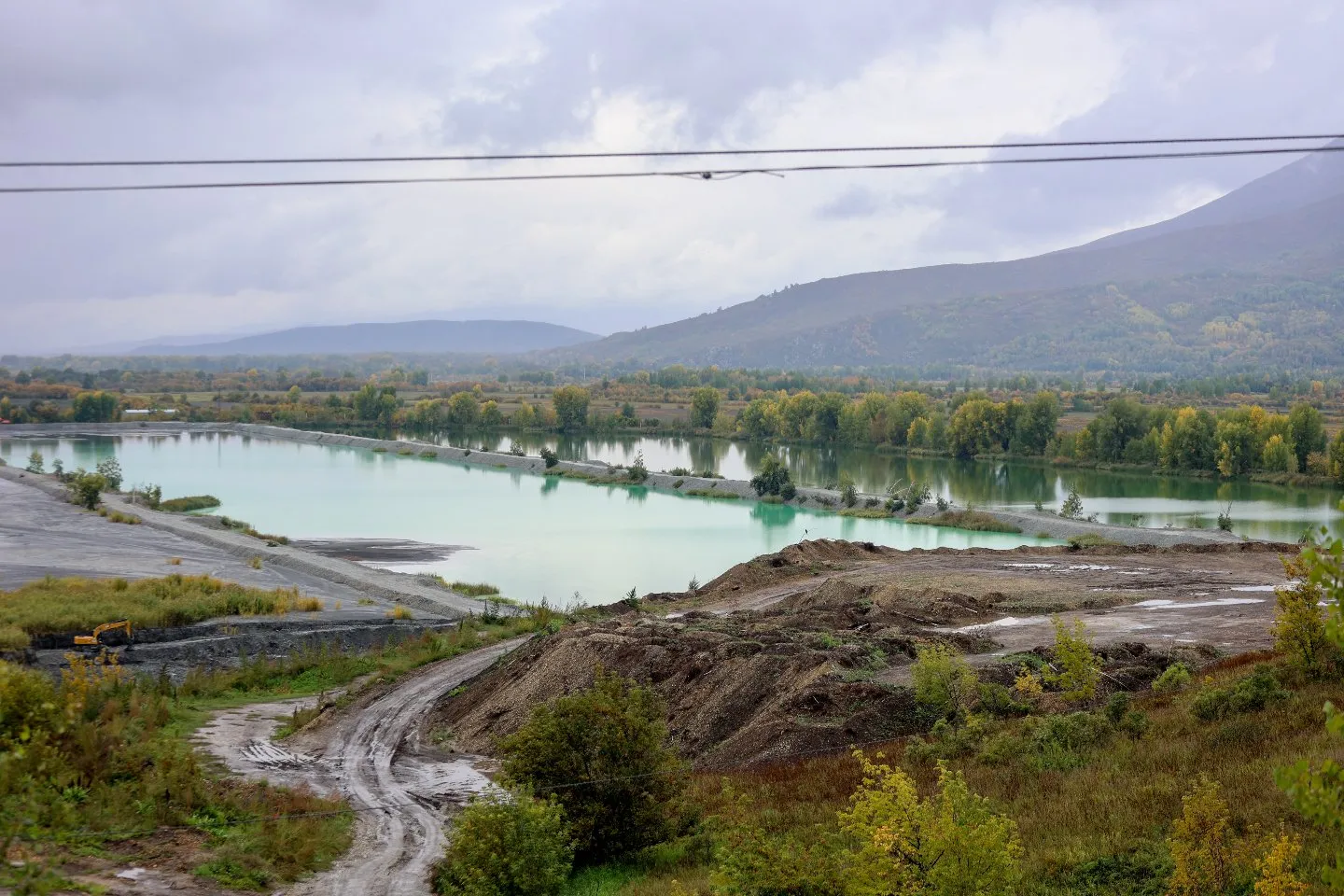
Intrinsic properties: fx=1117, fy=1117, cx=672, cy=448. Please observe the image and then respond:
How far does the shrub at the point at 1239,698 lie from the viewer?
1191 cm

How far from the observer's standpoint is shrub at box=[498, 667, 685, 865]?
11703mm

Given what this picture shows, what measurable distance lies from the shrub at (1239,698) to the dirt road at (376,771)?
27.5 ft

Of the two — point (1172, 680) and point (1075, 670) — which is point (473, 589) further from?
point (1172, 680)

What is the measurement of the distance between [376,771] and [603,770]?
4.83m

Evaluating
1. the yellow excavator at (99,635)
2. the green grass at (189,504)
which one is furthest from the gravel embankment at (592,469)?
the yellow excavator at (99,635)

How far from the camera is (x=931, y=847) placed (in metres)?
7.58

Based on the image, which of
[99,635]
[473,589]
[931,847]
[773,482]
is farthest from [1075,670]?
[773,482]

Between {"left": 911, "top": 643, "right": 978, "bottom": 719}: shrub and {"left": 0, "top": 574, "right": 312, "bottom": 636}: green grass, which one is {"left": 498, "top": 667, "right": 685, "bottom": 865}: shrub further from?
{"left": 0, "top": 574, "right": 312, "bottom": 636}: green grass

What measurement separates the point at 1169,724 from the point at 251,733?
12.9 metres

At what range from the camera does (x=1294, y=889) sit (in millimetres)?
6852

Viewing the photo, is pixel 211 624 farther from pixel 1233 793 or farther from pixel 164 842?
pixel 1233 793

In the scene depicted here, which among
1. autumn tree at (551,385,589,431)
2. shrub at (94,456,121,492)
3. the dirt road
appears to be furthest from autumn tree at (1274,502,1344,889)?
autumn tree at (551,385,589,431)

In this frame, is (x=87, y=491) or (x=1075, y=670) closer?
(x=1075, y=670)

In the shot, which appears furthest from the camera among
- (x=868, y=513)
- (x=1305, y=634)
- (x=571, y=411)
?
(x=571, y=411)
